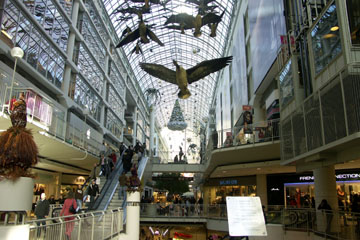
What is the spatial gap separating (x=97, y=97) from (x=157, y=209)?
1704cm

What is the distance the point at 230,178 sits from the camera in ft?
104

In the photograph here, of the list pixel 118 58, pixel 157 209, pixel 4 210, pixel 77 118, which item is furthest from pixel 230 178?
pixel 4 210

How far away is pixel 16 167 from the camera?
13.4 feet

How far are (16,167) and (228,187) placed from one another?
30350mm

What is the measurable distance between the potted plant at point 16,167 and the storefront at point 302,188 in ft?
64.0

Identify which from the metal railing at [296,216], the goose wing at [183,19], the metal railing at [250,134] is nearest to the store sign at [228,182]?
the metal railing at [296,216]

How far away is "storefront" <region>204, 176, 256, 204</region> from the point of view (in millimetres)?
28256

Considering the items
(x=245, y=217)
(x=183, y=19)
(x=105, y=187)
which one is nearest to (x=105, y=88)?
(x=105, y=187)

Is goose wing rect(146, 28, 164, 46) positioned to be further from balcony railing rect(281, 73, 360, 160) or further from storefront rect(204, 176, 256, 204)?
storefront rect(204, 176, 256, 204)

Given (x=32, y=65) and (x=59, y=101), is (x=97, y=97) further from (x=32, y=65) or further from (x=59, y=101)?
(x=32, y=65)

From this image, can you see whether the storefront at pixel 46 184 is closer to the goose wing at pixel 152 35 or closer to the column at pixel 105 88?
the column at pixel 105 88

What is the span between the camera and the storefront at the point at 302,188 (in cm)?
2020

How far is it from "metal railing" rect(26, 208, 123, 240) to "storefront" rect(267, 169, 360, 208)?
13859mm

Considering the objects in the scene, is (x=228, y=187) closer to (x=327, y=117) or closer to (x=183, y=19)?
(x=183, y=19)
